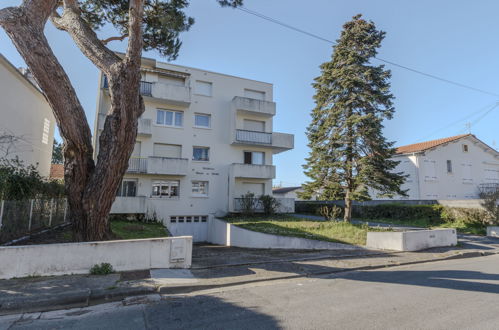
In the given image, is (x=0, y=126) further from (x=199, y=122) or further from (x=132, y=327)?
(x=132, y=327)

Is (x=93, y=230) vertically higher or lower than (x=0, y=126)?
lower

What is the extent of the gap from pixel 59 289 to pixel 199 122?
17832mm

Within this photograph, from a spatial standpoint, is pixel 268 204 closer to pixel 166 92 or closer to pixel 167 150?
pixel 167 150

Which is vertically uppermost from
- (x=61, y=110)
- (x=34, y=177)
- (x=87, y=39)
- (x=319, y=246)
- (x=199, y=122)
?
(x=199, y=122)

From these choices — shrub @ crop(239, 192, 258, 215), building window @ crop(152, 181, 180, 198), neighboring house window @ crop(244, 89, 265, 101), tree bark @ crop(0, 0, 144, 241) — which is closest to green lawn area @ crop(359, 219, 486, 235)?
shrub @ crop(239, 192, 258, 215)

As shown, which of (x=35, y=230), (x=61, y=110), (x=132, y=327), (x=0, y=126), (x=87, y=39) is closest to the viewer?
(x=132, y=327)

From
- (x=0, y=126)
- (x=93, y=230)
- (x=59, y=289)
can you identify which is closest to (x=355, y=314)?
(x=59, y=289)

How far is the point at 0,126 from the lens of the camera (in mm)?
13594

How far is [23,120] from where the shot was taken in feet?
52.4

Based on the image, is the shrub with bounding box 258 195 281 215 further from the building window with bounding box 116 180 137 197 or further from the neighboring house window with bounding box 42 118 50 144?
the neighboring house window with bounding box 42 118 50 144

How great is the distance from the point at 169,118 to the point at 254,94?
25.6 ft

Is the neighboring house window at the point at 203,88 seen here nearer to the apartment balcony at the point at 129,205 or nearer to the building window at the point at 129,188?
the building window at the point at 129,188

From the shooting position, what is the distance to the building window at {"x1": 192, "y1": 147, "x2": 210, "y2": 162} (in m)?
21.6

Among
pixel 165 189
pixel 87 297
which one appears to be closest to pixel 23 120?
pixel 165 189
